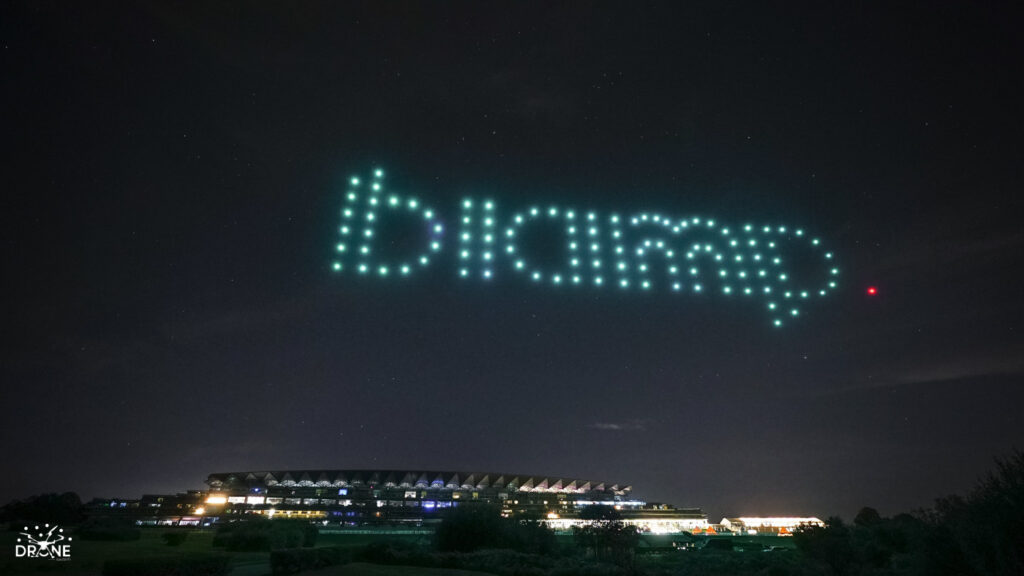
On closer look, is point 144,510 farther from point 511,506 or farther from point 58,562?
point 58,562

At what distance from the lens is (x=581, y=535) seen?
6172 cm

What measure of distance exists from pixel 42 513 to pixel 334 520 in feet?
241

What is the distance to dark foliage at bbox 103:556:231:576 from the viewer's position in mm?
18312

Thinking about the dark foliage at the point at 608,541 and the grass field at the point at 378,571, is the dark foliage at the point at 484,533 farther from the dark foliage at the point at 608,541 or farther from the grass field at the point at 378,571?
the grass field at the point at 378,571

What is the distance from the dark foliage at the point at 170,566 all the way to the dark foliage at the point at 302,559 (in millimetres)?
3447

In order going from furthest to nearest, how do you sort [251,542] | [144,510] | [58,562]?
[144,510], [251,542], [58,562]

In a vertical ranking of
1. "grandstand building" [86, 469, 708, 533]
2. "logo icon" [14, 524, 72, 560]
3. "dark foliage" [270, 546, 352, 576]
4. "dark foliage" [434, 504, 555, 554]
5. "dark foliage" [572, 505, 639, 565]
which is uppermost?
"logo icon" [14, 524, 72, 560]

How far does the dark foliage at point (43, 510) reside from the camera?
252ft

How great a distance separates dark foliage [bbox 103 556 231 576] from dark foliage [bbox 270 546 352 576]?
345 cm

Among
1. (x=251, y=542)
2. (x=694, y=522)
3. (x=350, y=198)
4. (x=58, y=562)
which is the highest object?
(x=350, y=198)

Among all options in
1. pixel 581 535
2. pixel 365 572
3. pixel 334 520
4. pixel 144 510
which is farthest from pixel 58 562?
pixel 144 510

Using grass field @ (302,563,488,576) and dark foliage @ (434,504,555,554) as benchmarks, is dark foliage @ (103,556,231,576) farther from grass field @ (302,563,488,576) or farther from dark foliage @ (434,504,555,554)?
dark foliage @ (434,504,555,554)

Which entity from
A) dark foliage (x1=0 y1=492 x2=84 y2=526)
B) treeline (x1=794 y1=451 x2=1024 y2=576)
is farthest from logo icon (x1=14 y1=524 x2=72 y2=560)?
dark foliage (x1=0 y1=492 x2=84 y2=526)

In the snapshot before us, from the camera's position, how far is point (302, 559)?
2506 centimetres
